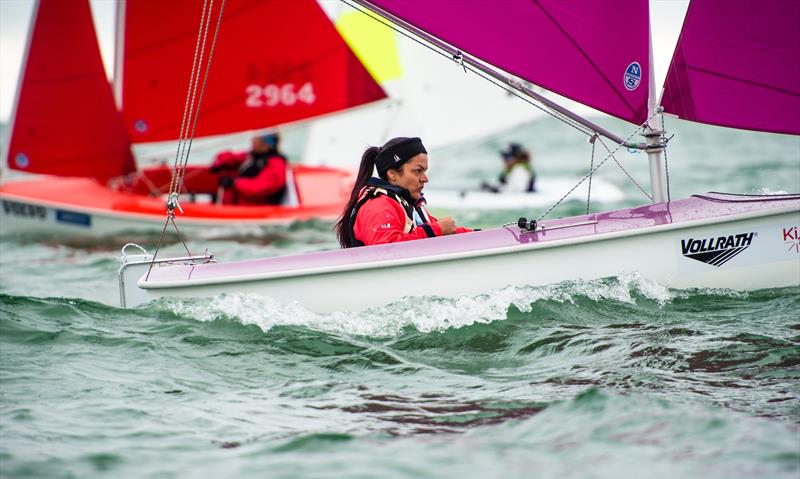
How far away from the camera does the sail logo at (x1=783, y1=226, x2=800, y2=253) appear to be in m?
4.50

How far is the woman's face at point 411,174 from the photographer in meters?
4.64

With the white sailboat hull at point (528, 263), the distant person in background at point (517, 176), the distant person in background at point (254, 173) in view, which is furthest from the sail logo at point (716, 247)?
the distant person in background at point (517, 176)

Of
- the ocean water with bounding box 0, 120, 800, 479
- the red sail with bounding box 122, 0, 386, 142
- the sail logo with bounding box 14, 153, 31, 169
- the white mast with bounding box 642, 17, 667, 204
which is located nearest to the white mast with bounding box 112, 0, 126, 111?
the red sail with bounding box 122, 0, 386, 142

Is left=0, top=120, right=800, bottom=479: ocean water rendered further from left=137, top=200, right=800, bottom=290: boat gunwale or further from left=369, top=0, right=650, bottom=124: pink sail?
left=369, top=0, right=650, bottom=124: pink sail

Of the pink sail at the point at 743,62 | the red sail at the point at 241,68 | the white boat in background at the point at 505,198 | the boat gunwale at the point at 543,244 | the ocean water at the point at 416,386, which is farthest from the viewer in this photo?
the white boat in background at the point at 505,198

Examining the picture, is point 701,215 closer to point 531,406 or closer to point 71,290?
point 531,406

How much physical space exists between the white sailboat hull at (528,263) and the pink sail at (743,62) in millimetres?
515

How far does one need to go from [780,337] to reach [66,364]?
2.94 meters

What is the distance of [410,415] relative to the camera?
3.55 m

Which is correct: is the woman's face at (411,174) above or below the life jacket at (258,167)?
below

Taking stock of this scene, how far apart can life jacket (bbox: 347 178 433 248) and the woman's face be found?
4cm

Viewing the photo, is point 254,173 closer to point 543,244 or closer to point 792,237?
point 543,244

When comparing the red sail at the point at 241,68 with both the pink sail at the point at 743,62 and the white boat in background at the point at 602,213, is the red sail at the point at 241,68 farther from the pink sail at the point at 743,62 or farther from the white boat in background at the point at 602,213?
the pink sail at the point at 743,62

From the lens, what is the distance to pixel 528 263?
4.48 metres
